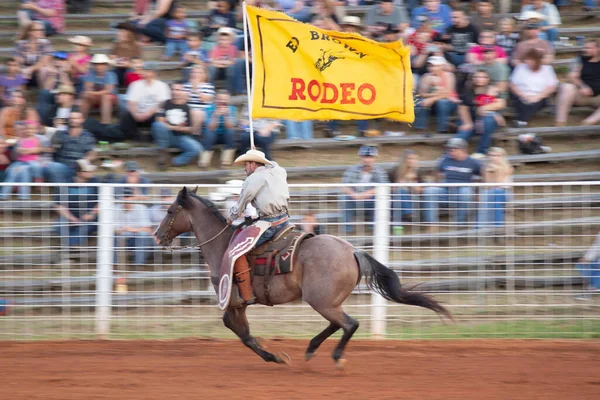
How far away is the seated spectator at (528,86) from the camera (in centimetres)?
1453


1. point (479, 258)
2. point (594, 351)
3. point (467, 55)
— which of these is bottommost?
point (594, 351)

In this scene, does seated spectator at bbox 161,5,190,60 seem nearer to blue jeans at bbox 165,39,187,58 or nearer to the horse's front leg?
blue jeans at bbox 165,39,187,58

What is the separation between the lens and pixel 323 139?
46.5 ft

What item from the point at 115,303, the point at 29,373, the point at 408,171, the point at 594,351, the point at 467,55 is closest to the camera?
the point at 29,373

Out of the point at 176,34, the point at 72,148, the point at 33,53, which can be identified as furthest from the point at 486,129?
the point at 33,53

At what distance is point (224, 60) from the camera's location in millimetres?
14422

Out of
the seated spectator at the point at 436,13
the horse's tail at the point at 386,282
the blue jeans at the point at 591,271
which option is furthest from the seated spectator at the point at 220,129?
the blue jeans at the point at 591,271

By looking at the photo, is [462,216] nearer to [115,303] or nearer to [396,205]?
[396,205]

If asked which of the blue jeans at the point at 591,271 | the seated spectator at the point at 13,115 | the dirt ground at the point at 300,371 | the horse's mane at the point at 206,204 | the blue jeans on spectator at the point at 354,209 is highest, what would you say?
the seated spectator at the point at 13,115

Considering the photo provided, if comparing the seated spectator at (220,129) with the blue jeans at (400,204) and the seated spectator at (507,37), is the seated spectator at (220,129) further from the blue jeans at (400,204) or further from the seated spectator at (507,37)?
the seated spectator at (507,37)

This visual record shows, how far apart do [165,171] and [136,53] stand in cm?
238

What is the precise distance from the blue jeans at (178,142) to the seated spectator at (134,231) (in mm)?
2691

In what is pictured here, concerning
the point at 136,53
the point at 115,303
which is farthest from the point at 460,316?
the point at 136,53

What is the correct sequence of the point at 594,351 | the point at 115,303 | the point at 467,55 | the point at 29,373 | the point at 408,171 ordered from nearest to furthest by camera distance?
the point at 29,373 < the point at 594,351 < the point at 115,303 < the point at 408,171 < the point at 467,55
